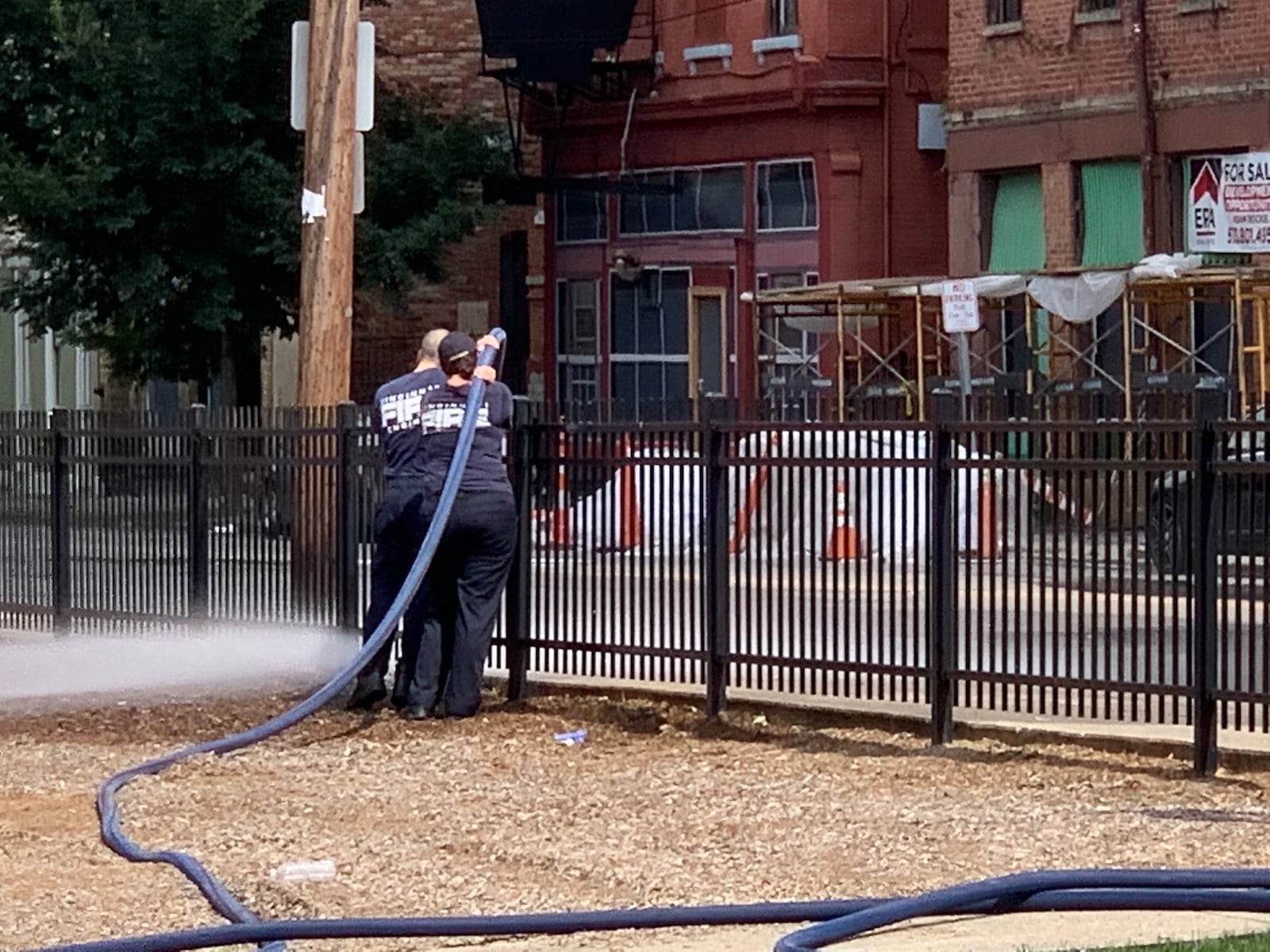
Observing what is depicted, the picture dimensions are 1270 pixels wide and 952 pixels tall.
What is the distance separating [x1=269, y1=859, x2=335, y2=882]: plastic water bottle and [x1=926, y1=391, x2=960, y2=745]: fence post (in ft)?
12.2

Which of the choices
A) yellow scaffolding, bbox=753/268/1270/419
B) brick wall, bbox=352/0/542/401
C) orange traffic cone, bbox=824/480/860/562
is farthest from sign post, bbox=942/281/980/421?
orange traffic cone, bbox=824/480/860/562

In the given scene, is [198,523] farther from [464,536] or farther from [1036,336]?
[1036,336]

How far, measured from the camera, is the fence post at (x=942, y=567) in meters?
12.0

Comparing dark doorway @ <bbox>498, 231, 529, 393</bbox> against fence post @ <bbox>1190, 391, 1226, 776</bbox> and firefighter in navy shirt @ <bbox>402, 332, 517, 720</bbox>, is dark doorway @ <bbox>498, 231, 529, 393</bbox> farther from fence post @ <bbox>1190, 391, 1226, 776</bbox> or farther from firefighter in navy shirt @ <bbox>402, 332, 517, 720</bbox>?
fence post @ <bbox>1190, 391, 1226, 776</bbox>

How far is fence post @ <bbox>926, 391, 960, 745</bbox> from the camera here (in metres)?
12.0

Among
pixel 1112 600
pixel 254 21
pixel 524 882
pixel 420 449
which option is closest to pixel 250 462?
pixel 420 449

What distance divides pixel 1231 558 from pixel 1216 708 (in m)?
0.62

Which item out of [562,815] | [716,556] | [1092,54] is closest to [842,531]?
[716,556]

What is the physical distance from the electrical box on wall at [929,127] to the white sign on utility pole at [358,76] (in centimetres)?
1640

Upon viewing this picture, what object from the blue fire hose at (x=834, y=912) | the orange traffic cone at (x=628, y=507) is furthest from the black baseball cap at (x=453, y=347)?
the blue fire hose at (x=834, y=912)

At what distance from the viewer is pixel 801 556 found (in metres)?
12.7

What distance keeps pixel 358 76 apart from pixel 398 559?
4252 millimetres

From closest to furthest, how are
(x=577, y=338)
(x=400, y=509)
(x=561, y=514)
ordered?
(x=400, y=509)
(x=561, y=514)
(x=577, y=338)

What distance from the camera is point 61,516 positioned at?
17.3 metres
